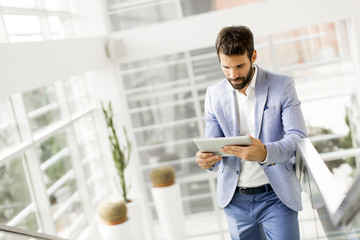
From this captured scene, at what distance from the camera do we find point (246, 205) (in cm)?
262

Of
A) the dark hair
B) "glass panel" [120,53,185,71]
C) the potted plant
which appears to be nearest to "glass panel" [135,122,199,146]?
the potted plant

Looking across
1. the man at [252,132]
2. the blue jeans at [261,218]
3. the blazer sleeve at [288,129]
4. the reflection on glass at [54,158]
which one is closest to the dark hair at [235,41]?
the man at [252,132]

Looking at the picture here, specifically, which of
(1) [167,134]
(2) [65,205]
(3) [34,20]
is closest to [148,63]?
(1) [167,134]

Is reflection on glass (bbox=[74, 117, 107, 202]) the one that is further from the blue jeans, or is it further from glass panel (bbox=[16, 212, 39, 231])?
the blue jeans

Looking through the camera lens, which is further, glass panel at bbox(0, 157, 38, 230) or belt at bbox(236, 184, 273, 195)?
glass panel at bbox(0, 157, 38, 230)

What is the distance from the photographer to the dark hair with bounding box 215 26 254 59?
8.10ft

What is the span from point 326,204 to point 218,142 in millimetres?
947

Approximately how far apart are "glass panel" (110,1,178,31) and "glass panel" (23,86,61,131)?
1705mm

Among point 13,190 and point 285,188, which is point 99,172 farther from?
point 285,188

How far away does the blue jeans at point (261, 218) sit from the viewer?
2.54 meters

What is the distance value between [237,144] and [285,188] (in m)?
0.42

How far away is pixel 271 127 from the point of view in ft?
8.22

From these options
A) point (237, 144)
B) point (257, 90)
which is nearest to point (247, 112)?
point (257, 90)

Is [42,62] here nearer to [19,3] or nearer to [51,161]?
[19,3]
